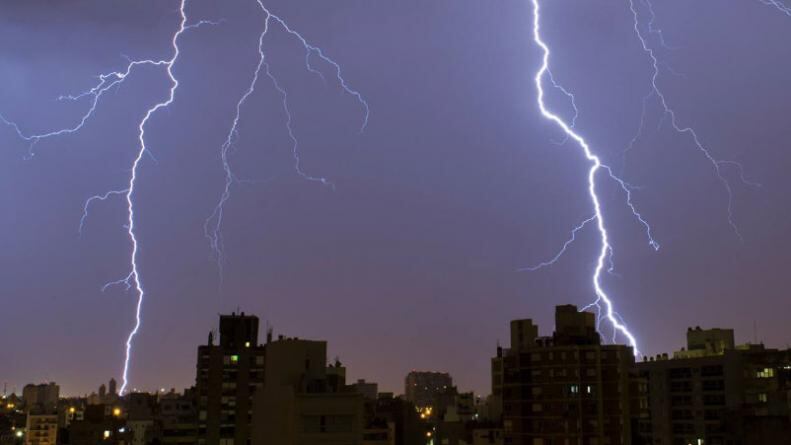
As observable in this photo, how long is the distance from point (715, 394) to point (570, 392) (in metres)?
12.7

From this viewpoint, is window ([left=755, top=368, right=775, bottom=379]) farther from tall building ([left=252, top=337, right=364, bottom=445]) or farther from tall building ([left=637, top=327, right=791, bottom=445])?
tall building ([left=252, top=337, right=364, bottom=445])

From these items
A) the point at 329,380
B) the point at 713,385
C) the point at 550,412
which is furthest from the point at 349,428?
the point at 713,385

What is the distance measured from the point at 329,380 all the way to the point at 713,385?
33703 mm

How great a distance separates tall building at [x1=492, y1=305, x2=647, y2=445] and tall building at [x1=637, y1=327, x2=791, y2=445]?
7.77 m

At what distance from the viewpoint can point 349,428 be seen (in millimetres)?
22859

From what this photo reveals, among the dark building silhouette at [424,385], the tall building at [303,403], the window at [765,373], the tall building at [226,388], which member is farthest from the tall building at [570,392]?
the dark building silhouette at [424,385]

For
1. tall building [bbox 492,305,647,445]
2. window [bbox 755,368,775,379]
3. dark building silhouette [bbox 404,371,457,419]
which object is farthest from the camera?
dark building silhouette [bbox 404,371,457,419]

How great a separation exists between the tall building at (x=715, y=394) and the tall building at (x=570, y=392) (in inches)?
306

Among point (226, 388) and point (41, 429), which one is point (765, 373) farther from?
point (41, 429)

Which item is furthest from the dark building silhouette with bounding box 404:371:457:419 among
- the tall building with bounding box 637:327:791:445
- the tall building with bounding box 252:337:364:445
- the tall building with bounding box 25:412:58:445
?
the tall building with bounding box 252:337:364:445

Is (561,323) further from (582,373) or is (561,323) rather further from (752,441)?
(752,441)

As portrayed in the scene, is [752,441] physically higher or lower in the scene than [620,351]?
lower

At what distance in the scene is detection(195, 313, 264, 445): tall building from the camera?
1895 inches

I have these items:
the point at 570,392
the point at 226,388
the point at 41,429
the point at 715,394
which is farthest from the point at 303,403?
the point at 41,429
